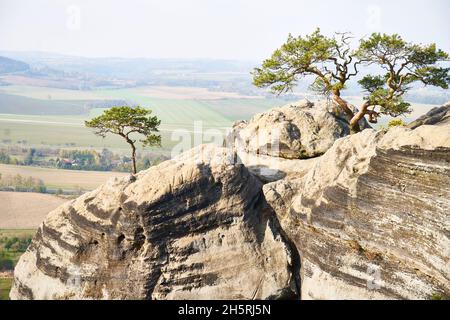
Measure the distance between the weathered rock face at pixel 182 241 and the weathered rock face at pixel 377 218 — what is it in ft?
5.18

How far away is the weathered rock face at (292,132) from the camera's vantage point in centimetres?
2692

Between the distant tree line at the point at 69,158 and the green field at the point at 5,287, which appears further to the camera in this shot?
the distant tree line at the point at 69,158

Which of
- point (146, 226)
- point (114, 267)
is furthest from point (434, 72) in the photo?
point (114, 267)

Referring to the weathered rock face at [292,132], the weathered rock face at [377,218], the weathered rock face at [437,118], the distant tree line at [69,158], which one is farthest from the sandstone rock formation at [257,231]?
the distant tree line at [69,158]

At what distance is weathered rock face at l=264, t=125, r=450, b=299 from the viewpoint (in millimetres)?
16766

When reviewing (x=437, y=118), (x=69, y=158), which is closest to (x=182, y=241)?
(x=437, y=118)

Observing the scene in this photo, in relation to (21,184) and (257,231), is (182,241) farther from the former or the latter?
(21,184)

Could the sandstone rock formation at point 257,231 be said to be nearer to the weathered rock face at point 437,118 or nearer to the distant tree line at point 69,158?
the weathered rock face at point 437,118

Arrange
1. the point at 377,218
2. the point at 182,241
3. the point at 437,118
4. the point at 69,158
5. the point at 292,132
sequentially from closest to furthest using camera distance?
the point at 377,218, the point at 182,241, the point at 437,118, the point at 292,132, the point at 69,158

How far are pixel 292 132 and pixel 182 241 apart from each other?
10397 mm

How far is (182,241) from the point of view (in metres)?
20.6

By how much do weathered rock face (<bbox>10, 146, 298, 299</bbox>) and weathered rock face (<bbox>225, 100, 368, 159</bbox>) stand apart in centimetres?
572

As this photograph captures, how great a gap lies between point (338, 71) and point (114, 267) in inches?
690
